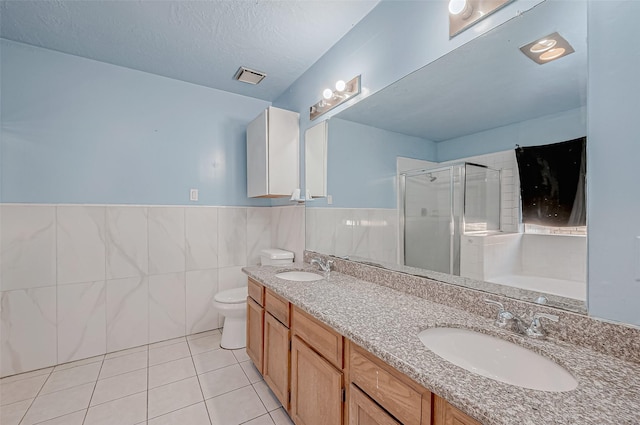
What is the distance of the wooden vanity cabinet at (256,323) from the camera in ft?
6.07

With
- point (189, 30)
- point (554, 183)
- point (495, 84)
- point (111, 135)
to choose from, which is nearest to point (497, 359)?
point (554, 183)

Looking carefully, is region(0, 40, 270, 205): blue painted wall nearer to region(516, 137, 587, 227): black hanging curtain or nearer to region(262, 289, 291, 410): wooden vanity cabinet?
region(262, 289, 291, 410): wooden vanity cabinet

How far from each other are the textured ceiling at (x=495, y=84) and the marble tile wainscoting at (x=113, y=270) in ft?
4.52

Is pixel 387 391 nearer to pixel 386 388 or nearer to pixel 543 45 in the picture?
pixel 386 388

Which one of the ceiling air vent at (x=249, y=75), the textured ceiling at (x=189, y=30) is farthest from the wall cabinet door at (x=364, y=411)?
the ceiling air vent at (x=249, y=75)

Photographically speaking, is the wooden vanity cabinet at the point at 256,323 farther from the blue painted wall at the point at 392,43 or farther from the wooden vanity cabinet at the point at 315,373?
the blue painted wall at the point at 392,43

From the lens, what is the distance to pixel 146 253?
8.05ft

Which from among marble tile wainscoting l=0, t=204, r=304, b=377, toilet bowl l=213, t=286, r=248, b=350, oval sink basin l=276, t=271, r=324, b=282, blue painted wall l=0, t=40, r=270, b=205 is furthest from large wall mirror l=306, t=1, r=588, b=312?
blue painted wall l=0, t=40, r=270, b=205

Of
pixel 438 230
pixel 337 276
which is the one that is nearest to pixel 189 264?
pixel 337 276

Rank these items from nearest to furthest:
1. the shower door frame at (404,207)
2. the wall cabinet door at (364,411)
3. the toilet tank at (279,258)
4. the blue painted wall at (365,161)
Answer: the wall cabinet door at (364,411) < the shower door frame at (404,207) < the blue painted wall at (365,161) < the toilet tank at (279,258)

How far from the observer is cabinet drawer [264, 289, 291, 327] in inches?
60.1

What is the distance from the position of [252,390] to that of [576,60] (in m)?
2.35

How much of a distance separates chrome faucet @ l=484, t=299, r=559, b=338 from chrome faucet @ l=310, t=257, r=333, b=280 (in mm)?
1069

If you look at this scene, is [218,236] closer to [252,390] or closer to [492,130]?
[252,390]
